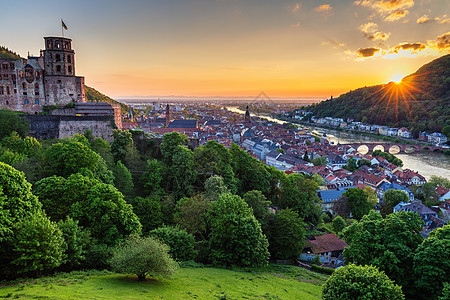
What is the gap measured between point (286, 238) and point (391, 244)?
7757 millimetres

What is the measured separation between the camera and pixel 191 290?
513 inches

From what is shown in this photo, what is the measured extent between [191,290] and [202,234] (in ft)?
27.9

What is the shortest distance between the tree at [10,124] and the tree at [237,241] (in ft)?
66.8

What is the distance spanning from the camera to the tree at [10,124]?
24956 millimetres

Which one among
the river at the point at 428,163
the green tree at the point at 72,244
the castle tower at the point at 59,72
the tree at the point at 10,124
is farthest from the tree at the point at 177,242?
the river at the point at 428,163

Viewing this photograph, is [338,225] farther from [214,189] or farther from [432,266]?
[432,266]

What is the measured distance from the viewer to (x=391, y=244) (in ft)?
53.6

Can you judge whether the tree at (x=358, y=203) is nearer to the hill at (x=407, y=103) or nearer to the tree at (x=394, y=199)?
the tree at (x=394, y=199)

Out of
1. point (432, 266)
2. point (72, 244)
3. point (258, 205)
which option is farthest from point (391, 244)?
point (72, 244)

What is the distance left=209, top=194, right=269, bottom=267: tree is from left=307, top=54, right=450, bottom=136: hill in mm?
108912

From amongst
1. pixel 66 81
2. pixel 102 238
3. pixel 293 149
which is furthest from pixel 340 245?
pixel 293 149

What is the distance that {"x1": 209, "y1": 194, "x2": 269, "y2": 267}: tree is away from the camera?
18.0 meters

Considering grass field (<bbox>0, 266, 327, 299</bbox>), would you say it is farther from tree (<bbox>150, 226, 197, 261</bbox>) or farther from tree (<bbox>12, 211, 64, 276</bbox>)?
tree (<bbox>150, 226, 197, 261</bbox>)

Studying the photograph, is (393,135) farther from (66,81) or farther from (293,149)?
(66,81)
